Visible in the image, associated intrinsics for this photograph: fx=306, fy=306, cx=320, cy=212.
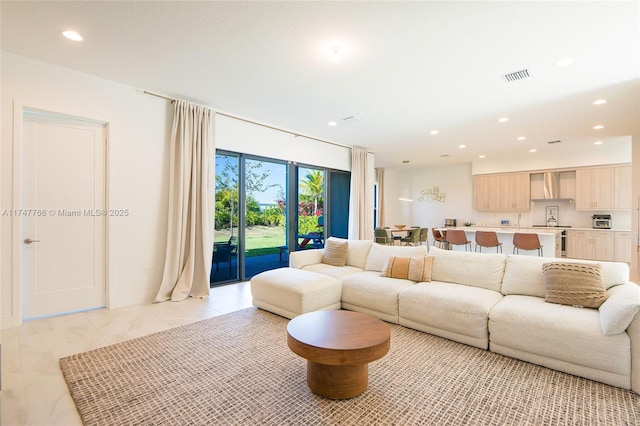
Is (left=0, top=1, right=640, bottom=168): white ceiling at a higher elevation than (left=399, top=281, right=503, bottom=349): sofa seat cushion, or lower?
higher

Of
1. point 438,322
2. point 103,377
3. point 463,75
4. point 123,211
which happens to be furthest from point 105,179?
point 463,75

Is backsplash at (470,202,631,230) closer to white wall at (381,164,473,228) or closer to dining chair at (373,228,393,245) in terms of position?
white wall at (381,164,473,228)

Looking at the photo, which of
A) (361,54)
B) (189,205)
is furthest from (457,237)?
(189,205)

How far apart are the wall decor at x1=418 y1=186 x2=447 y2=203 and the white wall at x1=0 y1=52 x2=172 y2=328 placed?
333 inches

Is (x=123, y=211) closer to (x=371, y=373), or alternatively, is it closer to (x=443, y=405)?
(x=371, y=373)

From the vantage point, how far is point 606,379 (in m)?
2.25

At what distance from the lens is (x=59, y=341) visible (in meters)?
2.98

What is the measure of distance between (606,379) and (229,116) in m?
5.39

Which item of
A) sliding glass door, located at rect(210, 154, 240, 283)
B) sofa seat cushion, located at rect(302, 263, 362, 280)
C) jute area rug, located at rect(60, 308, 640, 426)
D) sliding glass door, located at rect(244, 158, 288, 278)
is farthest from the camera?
sliding glass door, located at rect(244, 158, 288, 278)

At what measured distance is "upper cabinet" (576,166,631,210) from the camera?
7.21m

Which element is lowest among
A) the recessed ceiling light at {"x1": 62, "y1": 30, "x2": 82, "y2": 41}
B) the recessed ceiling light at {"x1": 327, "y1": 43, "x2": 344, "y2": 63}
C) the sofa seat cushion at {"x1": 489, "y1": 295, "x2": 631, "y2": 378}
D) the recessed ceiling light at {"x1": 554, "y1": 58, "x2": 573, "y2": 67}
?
the sofa seat cushion at {"x1": 489, "y1": 295, "x2": 631, "y2": 378}

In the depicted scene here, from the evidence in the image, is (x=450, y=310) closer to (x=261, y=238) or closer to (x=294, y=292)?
(x=294, y=292)

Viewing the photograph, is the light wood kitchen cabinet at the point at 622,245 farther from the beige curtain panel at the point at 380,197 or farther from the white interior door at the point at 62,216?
the white interior door at the point at 62,216

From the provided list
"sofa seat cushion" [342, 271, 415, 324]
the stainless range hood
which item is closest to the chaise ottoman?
"sofa seat cushion" [342, 271, 415, 324]
